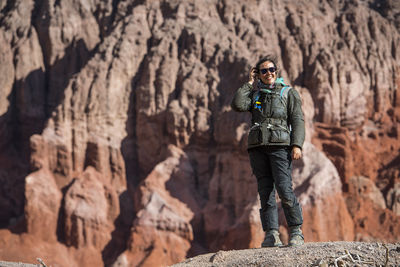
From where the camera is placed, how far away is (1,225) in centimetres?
2777

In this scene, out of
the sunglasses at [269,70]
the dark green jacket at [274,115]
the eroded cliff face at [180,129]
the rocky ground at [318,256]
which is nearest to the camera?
the rocky ground at [318,256]

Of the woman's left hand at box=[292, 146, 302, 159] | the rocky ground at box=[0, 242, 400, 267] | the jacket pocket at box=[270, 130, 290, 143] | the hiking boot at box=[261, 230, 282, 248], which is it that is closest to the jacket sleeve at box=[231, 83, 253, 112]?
the jacket pocket at box=[270, 130, 290, 143]

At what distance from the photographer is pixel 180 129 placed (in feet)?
84.1

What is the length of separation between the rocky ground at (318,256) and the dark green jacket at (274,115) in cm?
116

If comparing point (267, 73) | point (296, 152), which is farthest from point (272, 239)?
point (267, 73)

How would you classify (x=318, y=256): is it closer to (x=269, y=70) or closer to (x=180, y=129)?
(x=269, y=70)

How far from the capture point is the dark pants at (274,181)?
288 inches

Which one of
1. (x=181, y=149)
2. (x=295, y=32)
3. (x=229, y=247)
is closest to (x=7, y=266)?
(x=229, y=247)

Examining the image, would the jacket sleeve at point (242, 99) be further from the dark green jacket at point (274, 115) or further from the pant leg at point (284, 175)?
the pant leg at point (284, 175)

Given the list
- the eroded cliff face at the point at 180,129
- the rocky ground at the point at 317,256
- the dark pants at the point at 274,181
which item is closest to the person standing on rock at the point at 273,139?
the dark pants at the point at 274,181

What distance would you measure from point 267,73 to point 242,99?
402mm

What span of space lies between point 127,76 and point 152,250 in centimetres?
790

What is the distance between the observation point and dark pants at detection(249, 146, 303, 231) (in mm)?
7309

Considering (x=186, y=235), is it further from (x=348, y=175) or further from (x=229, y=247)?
(x=348, y=175)
